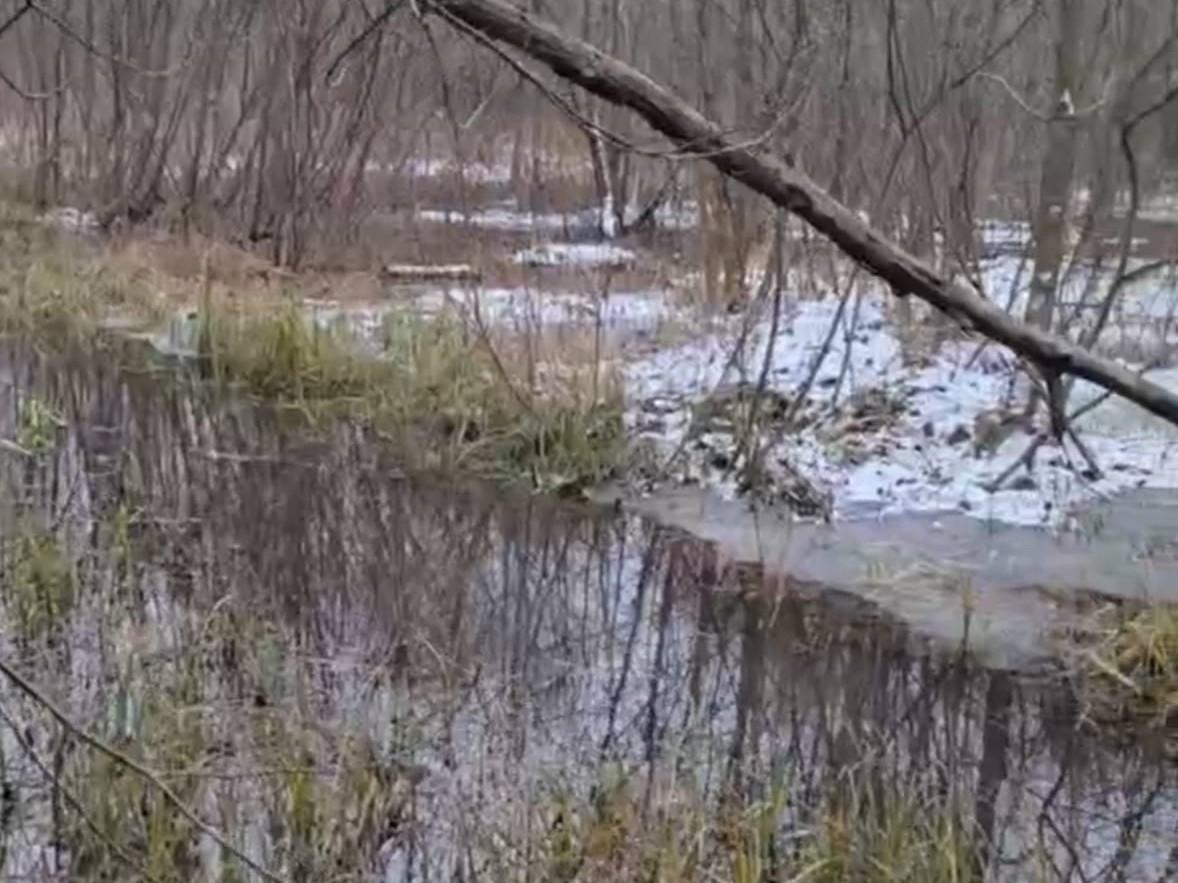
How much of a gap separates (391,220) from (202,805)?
441 inches

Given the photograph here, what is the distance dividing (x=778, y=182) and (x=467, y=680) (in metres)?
2.72

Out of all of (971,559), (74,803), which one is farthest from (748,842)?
(971,559)

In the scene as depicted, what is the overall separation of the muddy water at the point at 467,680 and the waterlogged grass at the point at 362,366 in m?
0.40

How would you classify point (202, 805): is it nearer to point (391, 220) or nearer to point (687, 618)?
point (687, 618)

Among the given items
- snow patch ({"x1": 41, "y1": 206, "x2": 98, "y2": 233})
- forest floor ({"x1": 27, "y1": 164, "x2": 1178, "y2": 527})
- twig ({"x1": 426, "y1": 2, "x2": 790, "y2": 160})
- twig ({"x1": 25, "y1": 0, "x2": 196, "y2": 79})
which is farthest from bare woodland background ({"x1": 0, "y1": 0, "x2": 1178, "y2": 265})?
twig ({"x1": 426, "y1": 2, "x2": 790, "y2": 160})

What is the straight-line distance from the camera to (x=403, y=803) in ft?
13.9

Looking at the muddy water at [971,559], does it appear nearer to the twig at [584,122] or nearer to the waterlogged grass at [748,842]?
the waterlogged grass at [748,842]

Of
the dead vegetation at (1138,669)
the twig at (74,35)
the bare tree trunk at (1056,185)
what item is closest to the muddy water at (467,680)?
the dead vegetation at (1138,669)

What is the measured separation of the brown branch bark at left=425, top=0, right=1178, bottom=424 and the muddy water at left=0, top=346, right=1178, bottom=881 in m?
1.37

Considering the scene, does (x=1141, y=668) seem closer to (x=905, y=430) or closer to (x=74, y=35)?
(x=905, y=430)

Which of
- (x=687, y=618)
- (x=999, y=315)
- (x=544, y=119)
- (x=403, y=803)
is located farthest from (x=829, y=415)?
(x=544, y=119)

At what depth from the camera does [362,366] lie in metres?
9.48

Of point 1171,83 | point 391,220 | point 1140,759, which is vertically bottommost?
point 1140,759

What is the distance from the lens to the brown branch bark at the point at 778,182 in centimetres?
285
